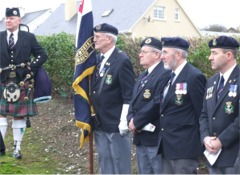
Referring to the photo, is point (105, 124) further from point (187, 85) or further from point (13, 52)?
point (13, 52)

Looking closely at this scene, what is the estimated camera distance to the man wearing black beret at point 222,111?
474cm

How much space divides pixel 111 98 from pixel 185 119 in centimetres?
118

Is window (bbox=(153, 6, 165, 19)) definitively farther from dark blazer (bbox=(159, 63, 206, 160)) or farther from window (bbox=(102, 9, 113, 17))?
dark blazer (bbox=(159, 63, 206, 160))

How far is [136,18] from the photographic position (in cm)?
3438

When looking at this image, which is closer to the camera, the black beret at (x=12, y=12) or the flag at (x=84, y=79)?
the flag at (x=84, y=79)

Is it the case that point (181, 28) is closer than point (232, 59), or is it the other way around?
point (232, 59)

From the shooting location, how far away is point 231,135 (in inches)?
184

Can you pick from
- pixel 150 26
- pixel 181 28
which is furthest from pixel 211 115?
pixel 181 28

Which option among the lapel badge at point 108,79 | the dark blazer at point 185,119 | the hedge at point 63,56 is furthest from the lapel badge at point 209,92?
the hedge at point 63,56

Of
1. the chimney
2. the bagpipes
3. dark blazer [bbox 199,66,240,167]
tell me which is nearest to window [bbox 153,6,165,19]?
the chimney

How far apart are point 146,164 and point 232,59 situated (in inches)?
63.9

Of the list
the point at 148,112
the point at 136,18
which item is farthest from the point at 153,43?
the point at 136,18

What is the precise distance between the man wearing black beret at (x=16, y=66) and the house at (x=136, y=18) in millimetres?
24520

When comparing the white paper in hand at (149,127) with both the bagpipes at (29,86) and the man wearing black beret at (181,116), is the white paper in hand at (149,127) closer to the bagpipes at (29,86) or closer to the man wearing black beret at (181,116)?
the man wearing black beret at (181,116)
